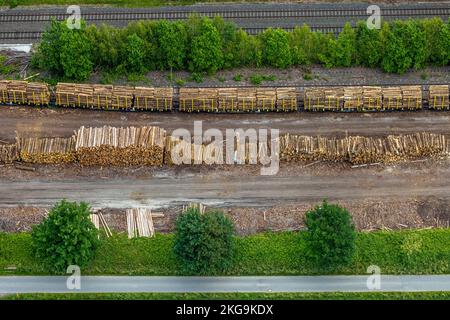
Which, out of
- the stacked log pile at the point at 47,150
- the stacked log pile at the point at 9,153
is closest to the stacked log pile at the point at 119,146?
the stacked log pile at the point at 47,150

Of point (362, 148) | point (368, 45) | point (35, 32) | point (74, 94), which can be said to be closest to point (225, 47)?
point (368, 45)

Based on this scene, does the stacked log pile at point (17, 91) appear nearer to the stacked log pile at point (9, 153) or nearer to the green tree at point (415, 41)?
the stacked log pile at point (9, 153)

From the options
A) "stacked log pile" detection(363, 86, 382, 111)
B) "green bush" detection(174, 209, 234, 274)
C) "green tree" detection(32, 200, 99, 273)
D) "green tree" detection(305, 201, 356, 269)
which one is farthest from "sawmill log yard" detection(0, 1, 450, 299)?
"green tree" detection(32, 200, 99, 273)

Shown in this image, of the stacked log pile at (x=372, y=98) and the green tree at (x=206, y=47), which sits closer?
the stacked log pile at (x=372, y=98)

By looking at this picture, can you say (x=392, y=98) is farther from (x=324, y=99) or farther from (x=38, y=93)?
(x=38, y=93)

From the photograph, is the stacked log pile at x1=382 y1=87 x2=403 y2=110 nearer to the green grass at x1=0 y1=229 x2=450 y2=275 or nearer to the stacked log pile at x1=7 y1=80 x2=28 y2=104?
the green grass at x1=0 y1=229 x2=450 y2=275

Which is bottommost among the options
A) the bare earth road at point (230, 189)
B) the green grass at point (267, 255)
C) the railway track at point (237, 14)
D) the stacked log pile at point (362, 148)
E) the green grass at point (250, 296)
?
the green grass at point (250, 296)
